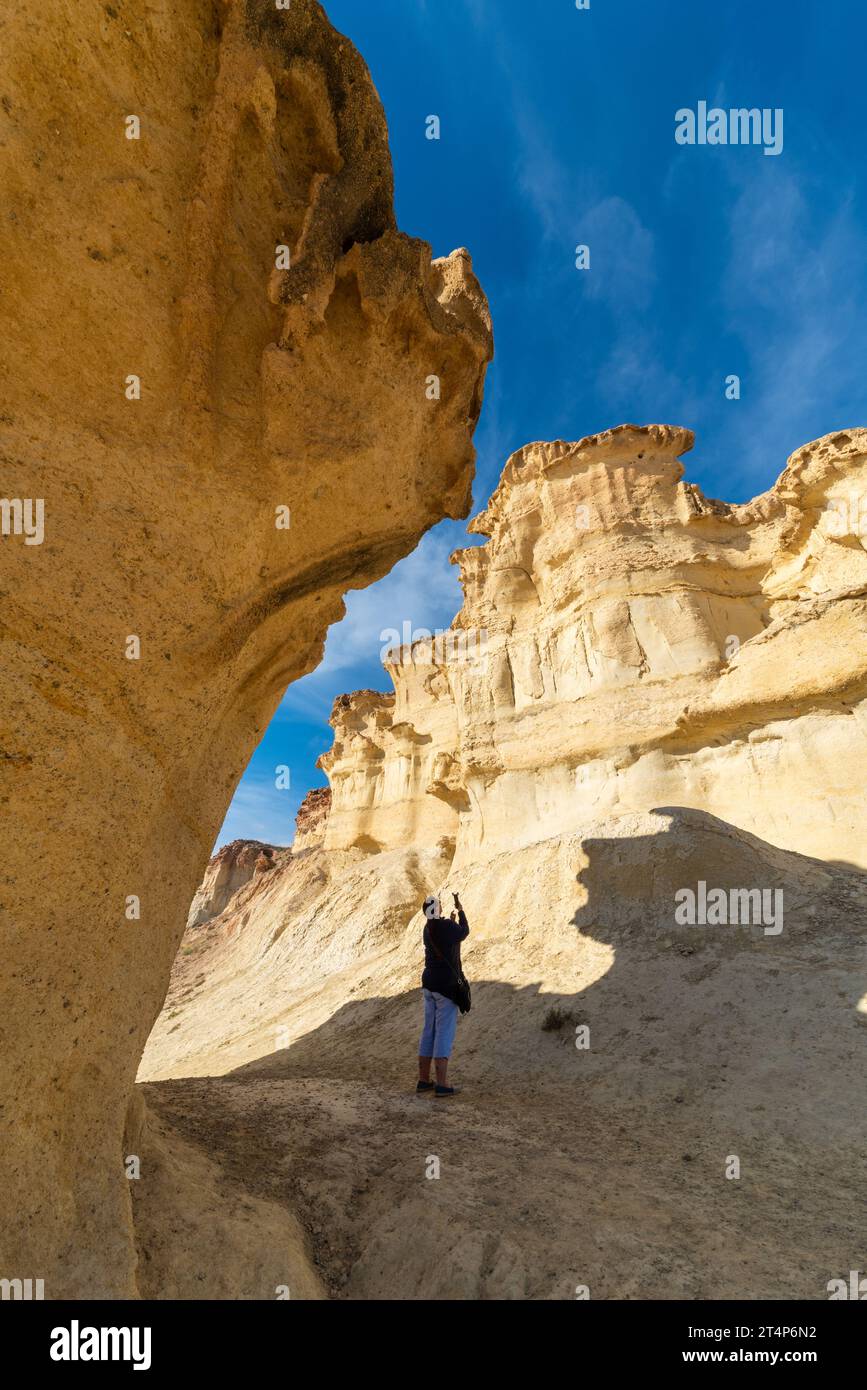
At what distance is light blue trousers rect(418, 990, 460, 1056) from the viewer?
625 cm

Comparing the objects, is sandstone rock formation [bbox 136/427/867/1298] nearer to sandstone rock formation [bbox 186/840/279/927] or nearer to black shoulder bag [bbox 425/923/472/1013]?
black shoulder bag [bbox 425/923/472/1013]

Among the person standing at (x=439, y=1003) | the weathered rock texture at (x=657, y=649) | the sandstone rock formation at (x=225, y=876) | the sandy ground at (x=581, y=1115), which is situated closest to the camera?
the sandy ground at (x=581, y=1115)

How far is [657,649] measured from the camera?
56.2 feet

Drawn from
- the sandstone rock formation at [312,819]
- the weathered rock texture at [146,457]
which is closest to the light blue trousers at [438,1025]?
the weathered rock texture at [146,457]

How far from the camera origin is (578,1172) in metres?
4.42

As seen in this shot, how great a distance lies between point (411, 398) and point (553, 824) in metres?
13.1

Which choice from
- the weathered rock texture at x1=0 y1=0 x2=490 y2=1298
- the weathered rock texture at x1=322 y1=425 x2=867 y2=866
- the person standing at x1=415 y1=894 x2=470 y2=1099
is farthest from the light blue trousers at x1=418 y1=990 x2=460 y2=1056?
the weathered rock texture at x1=322 y1=425 x2=867 y2=866

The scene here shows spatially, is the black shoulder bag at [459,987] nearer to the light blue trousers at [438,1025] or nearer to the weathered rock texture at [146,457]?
the light blue trousers at [438,1025]

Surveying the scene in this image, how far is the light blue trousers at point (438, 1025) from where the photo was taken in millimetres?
6254

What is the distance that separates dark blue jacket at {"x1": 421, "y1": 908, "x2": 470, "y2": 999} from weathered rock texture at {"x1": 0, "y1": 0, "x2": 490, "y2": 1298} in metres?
2.70

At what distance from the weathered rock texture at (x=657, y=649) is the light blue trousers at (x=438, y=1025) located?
27.6 feet

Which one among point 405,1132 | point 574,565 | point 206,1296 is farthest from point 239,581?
point 574,565

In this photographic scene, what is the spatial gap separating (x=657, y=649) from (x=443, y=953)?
12.7 meters
